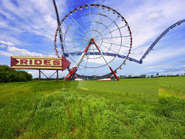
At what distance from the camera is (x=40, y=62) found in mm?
15109

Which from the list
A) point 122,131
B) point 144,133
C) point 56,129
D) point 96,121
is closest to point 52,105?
point 56,129

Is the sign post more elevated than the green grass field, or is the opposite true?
the sign post

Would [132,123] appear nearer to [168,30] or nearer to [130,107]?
[130,107]

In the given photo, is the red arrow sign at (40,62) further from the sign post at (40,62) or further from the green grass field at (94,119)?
the green grass field at (94,119)

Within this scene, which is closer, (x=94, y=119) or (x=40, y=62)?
Result: (x=94, y=119)

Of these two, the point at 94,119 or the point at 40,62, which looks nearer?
the point at 94,119

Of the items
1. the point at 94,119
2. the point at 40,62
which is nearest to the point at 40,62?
the point at 40,62

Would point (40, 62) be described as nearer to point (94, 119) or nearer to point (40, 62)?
point (40, 62)

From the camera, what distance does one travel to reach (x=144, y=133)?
10.2 ft

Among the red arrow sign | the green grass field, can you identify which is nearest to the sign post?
the red arrow sign

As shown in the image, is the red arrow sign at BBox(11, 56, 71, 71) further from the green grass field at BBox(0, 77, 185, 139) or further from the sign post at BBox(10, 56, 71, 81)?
the green grass field at BBox(0, 77, 185, 139)

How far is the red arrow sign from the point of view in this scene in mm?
14961

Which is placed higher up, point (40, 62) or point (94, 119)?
point (40, 62)

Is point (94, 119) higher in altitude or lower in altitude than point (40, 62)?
lower
